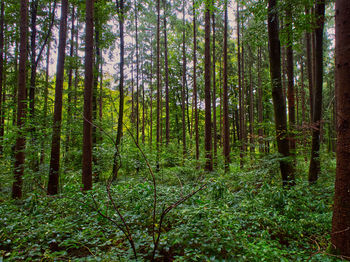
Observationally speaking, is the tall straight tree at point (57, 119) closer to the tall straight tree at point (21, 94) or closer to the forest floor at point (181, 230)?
the tall straight tree at point (21, 94)

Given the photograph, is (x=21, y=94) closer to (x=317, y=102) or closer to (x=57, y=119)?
(x=57, y=119)

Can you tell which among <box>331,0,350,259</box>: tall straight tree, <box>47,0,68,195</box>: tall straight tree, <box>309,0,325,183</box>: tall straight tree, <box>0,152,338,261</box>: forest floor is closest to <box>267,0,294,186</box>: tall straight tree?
<box>0,152,338,261</box>: forest floor

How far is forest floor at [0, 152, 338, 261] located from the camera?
115 inches

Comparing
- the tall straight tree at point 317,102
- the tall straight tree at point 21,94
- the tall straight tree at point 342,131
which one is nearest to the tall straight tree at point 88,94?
the tall straight tree at point 21,94

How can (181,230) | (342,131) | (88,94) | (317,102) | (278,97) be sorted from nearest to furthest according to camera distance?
1. (342,131)
2. (181,230)
3. (278,97)
4. (88,94)
5. (317,102)

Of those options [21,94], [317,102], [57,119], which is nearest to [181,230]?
[57,119]

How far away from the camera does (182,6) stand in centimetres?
1639

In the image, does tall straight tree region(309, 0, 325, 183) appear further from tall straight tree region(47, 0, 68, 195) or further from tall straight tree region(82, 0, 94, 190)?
tall straight tree region(47, 0, 68, 195)

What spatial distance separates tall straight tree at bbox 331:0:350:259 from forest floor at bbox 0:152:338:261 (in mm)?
385

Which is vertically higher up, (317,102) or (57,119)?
(317,102)

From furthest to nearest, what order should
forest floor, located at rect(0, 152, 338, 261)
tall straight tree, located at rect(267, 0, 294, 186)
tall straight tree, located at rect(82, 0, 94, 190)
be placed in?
tall straight tree, located at rect(82, 0, 94, 190) → tall straight tree, located at rect(267, 0, 294, 186) → forest floor, located at rect(0, 152, 338, 261)

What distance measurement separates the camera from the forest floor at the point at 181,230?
292cm

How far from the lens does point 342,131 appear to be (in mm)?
2836

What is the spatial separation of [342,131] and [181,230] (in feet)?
9.65
